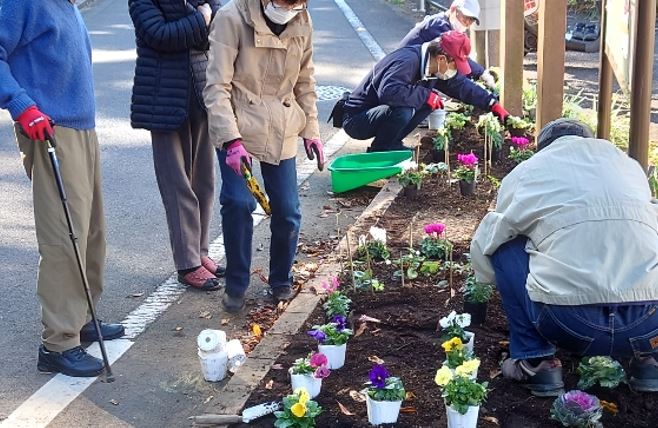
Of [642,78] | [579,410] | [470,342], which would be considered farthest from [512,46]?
[579,410]

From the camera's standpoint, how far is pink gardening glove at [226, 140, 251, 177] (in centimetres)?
447

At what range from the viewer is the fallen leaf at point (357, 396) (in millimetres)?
3777

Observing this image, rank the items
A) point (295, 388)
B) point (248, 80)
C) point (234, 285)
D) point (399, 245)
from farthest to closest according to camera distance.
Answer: point (399, 245)
point (234, 285)
point (248, 80)
point (295, 388)

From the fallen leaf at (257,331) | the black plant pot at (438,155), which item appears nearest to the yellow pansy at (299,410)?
the fallen leaf at (257,331)

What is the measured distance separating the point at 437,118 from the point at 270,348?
4.27 meters

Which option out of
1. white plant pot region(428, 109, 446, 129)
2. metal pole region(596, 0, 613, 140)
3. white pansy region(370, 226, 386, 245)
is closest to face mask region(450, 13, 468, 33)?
white plant pot region(428, 109, 446, 129)

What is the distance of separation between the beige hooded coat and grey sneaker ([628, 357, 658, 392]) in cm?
199

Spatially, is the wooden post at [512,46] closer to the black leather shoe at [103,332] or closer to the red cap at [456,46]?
the red cap at [456,46]

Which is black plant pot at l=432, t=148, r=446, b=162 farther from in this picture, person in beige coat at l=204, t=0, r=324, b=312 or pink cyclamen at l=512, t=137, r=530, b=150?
person in beige coat at l=204, t=0, r=324, b=312

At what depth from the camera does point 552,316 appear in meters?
3.57

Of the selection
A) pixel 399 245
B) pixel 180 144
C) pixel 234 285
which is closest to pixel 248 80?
pixel 180 144

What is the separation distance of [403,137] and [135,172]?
7.36 feet

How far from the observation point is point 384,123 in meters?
7.32

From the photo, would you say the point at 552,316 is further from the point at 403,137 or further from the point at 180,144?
the point at 403,137
